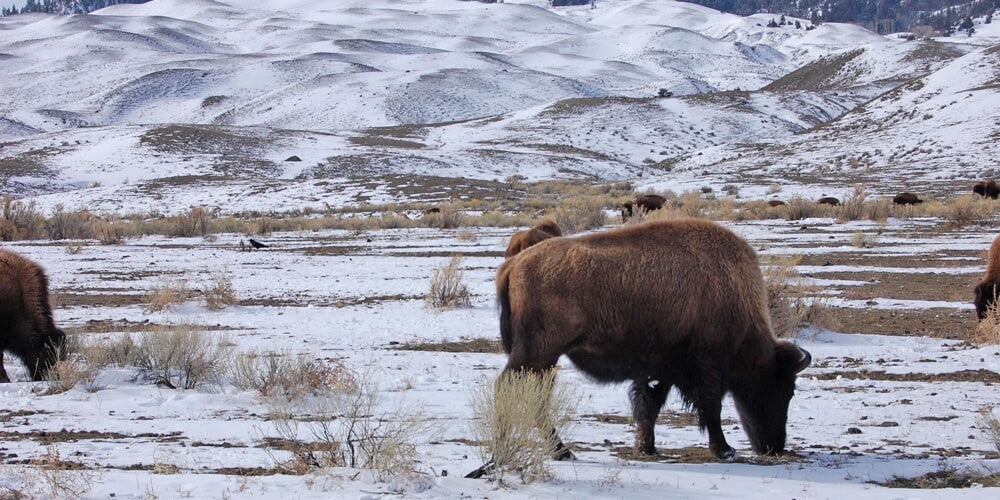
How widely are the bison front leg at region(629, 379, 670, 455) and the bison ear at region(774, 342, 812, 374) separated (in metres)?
0.78

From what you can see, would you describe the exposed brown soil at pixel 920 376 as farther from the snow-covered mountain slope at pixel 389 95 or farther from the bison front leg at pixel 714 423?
the snow-covered mountain slope at pixel 389 95

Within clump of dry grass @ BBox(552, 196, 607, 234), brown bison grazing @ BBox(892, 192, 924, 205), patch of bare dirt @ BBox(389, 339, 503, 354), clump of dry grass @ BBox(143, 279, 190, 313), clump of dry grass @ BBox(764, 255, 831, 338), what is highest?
clump of dry grass @ BBox(764, 255, 831, 338)

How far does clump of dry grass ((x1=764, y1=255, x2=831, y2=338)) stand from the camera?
10172 millimetres

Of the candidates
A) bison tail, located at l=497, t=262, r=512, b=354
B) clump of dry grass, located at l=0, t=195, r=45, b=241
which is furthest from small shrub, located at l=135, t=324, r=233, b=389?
clump of dry grass, located at l=0, t=195, r=45, b=241

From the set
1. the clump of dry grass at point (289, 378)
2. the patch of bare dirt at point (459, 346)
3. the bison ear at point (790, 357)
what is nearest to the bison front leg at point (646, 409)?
the bison ear at point (790, 357)

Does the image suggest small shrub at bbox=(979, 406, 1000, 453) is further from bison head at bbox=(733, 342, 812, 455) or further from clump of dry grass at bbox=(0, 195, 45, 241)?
clump of dry grass at bbox=(0, 195, 45, 241)

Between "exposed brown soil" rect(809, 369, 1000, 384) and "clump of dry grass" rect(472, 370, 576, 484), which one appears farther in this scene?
"exposed brown soil" rect(809, 369, 1000, 384)

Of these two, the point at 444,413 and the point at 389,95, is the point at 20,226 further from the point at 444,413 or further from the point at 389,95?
the point at 389,95

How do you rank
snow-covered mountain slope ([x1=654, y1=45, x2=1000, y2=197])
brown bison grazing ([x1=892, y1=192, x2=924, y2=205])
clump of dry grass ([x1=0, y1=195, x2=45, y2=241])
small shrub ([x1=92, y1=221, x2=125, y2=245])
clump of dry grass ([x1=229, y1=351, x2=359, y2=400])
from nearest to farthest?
clump of dry grass ([x1=229, y1=351, x2=359, y2=400]) → small shrub ([x1=92, y1=221, x2=125, y2=245]) → clump of dry grass ([x1=0, y1=195, x2=45, y2=241]) → brown bison grazing ([x1=892, y1=192, x2=924, y2=205]) → snow-covered mountain slope ([x1=654, y1=45, x2=1000, y2=197])

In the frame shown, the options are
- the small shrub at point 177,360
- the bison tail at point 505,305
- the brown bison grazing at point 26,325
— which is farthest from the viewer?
the brown bison grazing at point 26,325

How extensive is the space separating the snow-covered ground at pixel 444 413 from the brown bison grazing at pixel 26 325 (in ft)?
1.45

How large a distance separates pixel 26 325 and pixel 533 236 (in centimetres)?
586

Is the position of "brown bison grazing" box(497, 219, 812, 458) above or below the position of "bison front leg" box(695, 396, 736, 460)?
above

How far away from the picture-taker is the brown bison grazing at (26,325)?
8.45 m
